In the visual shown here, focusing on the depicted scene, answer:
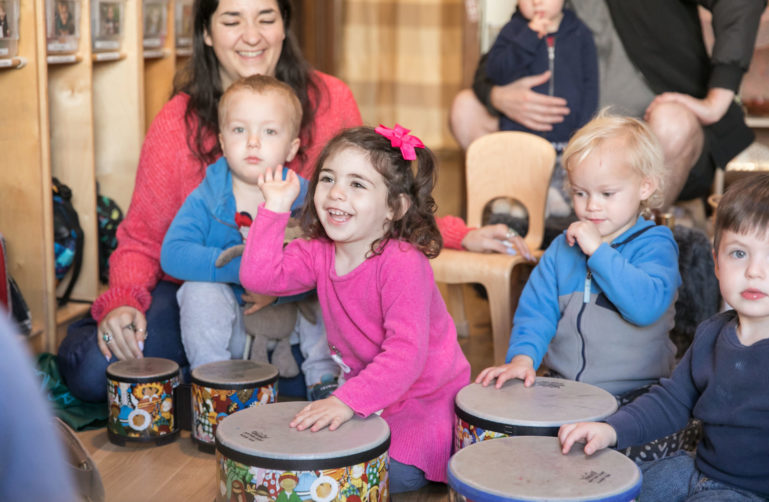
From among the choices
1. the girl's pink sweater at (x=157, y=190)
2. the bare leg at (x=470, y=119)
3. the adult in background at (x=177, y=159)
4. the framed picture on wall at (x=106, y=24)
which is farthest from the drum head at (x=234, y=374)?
the bare leg at (x=470, y=119)

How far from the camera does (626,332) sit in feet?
6.27

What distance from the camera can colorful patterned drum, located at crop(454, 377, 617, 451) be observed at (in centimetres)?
153

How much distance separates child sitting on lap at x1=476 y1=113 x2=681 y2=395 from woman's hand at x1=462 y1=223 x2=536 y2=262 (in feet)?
2.01

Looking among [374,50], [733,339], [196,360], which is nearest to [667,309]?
[733,339]

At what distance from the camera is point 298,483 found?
56.5 inches

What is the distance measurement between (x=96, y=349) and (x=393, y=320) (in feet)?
2.90

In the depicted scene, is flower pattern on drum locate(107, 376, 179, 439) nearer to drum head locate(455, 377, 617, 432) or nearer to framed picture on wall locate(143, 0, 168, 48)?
drum head locate(455, 377, 617, 432)

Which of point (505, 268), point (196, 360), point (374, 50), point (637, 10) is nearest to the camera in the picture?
point (196, 360)

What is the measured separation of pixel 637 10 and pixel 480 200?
1.08m

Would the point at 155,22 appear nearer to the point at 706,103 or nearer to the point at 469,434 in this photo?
the point at 706,103

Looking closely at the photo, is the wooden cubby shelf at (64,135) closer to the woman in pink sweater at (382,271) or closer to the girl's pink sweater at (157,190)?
the girl's pink sweater at (157,190)

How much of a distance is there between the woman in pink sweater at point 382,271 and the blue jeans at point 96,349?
511 mm

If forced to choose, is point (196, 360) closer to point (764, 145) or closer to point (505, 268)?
point (505, 268)

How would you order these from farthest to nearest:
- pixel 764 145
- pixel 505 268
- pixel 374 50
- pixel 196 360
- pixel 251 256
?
pixel 374 50, pixel 764 145, pixel 505 268, pixel 196 360, pixel 251 256
